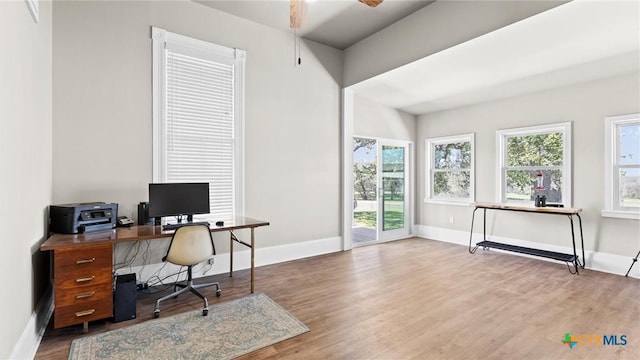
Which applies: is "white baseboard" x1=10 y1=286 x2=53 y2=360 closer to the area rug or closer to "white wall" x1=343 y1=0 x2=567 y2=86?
the area rug

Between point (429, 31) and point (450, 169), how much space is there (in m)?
3.14

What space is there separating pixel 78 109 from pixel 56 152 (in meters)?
0.49

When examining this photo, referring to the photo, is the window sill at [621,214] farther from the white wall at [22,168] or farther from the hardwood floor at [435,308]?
the white wall at [22,168]

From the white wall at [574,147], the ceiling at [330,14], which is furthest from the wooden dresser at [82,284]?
the white wall at [574,147]

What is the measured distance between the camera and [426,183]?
659 centimetres

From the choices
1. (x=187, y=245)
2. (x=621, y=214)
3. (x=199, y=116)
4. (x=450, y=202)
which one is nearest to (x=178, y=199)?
(x=187, y=245)

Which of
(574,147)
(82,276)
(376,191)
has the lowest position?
(82,276)

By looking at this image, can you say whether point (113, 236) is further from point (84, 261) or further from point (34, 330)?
point (34, 330)

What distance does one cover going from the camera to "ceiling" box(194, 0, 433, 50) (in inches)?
152

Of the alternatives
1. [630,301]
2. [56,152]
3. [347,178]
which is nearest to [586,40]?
[630,301]

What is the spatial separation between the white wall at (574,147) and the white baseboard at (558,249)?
0.07 metres

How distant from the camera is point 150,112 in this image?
356cm

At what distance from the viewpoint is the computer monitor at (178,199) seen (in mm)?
3219

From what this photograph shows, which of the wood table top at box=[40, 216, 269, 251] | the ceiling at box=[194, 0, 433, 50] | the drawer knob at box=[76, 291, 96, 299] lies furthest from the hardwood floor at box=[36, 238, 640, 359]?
the ceiling at box=[194, 0, 433, 50]
